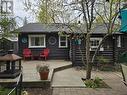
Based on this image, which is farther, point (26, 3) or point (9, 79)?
point (26, 3)

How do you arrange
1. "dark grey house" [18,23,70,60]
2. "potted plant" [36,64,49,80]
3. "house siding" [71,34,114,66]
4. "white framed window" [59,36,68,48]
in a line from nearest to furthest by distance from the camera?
"potted plant" [36,64,49,80], "house siding" [71,34,114,66], "dark grey house" [18,23,70,60], "white framed window" [59,36,68,48]

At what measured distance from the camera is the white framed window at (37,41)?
26.2 m

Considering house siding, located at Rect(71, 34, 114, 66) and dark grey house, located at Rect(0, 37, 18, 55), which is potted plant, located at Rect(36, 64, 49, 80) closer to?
dark grey house, located at Rect(0, 37, 18, 55)

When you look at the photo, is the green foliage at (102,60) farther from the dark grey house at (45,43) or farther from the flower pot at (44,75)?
the flower pot at (44,75)

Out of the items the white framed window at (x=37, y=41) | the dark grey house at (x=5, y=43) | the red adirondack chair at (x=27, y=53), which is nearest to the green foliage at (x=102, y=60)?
the white framed window at (x=37, y=41)

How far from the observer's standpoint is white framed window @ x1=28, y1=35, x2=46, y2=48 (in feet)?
86.0

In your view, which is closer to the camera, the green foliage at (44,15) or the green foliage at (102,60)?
the green foliage at (44,15)

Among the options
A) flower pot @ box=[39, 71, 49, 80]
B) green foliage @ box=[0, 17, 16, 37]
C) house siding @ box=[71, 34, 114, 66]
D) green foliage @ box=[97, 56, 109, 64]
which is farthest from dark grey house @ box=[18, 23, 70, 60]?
green foliage @ box=[0, 17, 16, 37]

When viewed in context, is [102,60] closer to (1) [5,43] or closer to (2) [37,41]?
(2) [37,41]

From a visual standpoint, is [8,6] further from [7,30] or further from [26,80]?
[26,80]

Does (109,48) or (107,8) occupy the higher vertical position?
(107,8)

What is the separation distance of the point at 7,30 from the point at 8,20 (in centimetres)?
47

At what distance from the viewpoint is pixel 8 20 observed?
433 inches

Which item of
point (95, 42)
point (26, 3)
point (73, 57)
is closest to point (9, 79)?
point (26, 3)
